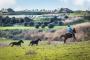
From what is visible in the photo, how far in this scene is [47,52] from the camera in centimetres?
540

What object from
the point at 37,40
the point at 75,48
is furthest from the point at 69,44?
the point at 37,40

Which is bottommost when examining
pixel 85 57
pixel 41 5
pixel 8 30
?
pixel 85 57

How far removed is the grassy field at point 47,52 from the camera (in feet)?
17.4

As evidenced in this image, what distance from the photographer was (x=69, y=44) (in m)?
5.52

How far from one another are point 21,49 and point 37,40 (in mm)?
383

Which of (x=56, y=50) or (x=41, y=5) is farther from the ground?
(x=41, y=5)

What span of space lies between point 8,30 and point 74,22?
141 cm

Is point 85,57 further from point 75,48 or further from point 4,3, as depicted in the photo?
point 4,3

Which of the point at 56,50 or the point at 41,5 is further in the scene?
the point at 41,5

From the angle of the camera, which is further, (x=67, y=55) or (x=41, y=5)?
(x=41, y=5)

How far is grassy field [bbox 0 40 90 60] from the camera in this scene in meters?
5.32

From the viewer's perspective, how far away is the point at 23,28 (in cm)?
568

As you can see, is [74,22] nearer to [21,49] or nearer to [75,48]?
[75,48]

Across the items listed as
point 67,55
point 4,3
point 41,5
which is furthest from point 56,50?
point 4,3
